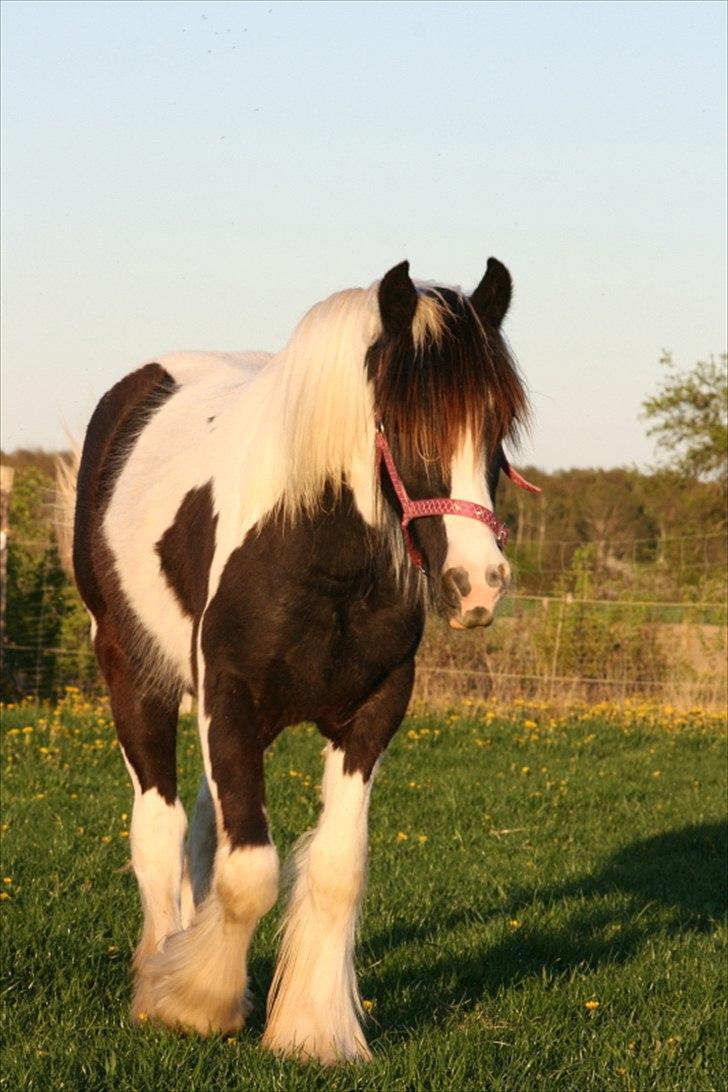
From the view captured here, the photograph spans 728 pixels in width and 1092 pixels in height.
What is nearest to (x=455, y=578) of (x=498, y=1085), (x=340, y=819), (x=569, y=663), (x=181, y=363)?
(x=340, y=819)

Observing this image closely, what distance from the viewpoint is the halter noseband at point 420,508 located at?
384 cm

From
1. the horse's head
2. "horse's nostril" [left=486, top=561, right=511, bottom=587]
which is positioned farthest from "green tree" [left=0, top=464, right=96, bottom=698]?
"horse's nostril" [left=486, top=561, right=511, bottom=587]

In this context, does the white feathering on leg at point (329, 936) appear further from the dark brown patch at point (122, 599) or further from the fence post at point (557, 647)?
the fence post at point (557, 647)

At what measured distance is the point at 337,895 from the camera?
4555mm

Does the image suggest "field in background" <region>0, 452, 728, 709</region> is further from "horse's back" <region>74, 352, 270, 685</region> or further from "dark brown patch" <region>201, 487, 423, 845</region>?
"dark brown patch" <region>201, 487, 423, 845</region>

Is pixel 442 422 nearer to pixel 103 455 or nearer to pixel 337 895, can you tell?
pixel 337 895

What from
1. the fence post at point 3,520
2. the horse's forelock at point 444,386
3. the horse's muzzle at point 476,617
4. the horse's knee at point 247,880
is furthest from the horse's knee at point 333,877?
the fence post at point 3,520

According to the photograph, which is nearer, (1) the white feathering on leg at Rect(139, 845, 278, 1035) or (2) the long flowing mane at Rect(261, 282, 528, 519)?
(2) the long flowing mane at Rect(261, 282, 528, 519)

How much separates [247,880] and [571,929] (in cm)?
245

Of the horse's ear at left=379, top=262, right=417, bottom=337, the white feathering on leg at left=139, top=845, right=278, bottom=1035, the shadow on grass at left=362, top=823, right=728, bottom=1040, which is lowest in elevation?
the shadow on grass at left=362, top=823, right=728, bottom=1040

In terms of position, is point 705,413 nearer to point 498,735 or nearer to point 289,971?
point 498,735

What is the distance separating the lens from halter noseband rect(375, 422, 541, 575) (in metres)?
3.84

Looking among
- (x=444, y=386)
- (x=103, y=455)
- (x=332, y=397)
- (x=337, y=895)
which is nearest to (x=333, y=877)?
(x=337, y=895)

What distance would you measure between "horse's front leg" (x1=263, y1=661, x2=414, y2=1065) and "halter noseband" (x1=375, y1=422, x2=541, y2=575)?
2.01 ft
